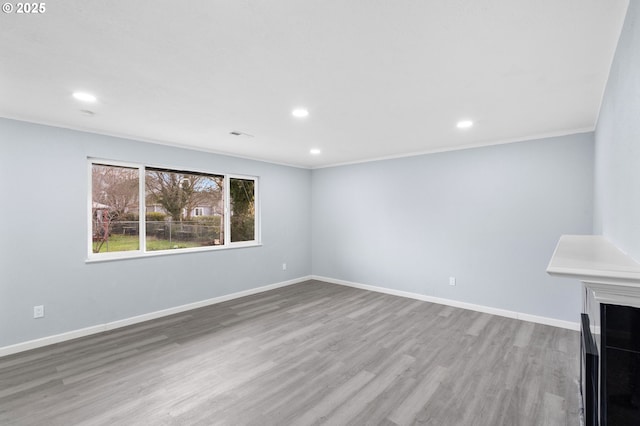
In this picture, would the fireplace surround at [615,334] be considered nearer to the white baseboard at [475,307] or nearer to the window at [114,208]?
the white baseboard at [475,307]

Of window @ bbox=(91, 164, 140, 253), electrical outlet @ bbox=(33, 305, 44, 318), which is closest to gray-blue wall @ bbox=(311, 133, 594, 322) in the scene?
window @ bbox=(91, 164, 140, 253)

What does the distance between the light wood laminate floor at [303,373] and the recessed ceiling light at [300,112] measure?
245 centimetres

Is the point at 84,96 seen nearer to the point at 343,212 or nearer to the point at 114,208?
the point at 114,208

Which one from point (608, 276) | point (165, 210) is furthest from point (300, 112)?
point (165, 210)

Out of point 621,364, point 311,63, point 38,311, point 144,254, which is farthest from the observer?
point 144,254

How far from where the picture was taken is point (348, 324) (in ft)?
12.5

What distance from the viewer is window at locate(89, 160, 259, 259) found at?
379 centimetres

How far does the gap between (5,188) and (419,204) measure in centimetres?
522

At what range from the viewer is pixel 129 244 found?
397 cm

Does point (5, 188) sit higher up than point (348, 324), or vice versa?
point (5, 188)

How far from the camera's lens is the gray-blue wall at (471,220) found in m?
3.67

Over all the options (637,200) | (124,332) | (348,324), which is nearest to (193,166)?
(124,332)

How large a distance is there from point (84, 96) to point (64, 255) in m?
1.93

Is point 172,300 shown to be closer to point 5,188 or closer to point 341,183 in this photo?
point 5,188
